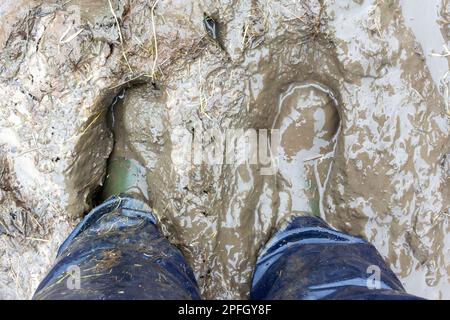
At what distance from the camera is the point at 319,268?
1780mm

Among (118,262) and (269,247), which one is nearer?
(118,262)

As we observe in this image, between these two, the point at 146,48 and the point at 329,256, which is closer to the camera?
the point at 329,256

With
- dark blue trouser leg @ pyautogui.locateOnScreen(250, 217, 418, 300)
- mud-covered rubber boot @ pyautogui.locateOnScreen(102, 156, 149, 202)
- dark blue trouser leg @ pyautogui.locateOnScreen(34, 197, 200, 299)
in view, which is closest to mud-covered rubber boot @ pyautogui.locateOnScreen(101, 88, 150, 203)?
mud-covered rubber boot @ pyautogui.locateOnScreen(102, 156, 149, 202)

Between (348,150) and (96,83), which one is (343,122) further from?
(96,83)

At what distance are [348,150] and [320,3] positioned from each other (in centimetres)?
74

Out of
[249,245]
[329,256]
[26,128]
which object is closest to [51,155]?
[26,128]

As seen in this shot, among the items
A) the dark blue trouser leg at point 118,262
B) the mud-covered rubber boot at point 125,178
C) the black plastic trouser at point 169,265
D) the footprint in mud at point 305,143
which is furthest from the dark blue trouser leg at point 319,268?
the mud-covered rubber boot at point 125,178

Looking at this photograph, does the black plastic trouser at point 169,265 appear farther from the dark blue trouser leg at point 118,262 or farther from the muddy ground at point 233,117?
the muddy ground at point 233,117

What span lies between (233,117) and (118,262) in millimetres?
942

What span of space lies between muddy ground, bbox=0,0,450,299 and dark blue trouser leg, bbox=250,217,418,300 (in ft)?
0.65

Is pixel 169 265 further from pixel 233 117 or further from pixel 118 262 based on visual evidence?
pixel 233 117

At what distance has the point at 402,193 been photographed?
2330 mm

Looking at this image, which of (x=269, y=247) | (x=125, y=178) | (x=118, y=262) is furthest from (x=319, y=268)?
(x=125, y=178)
